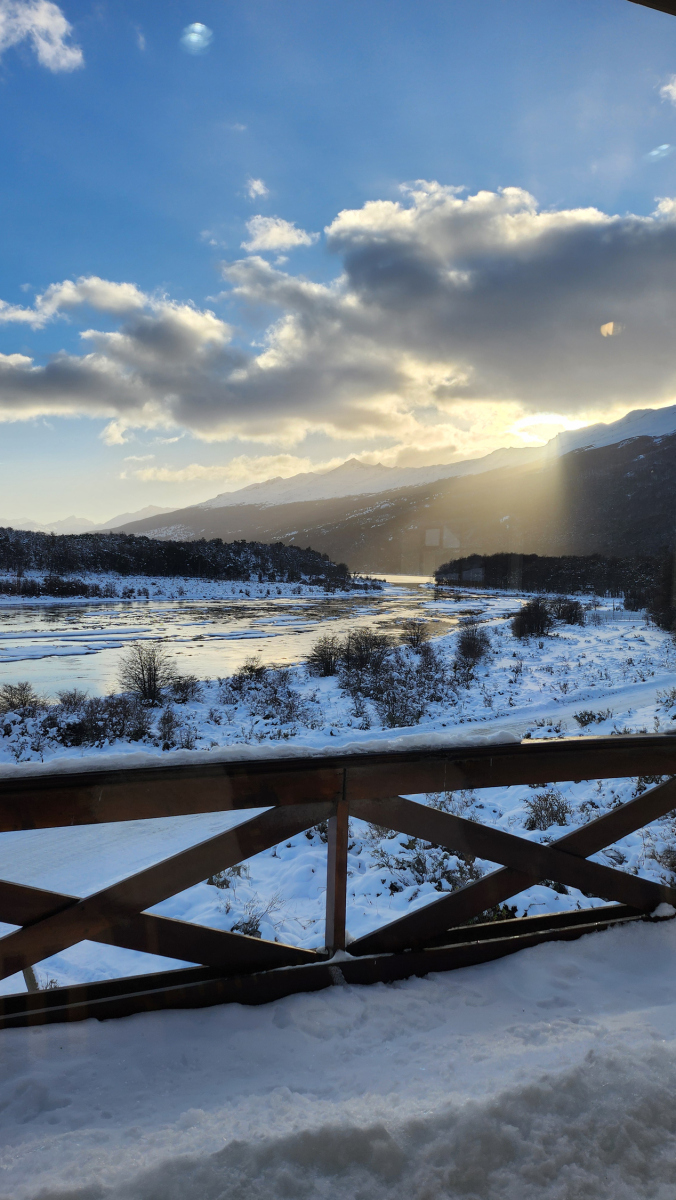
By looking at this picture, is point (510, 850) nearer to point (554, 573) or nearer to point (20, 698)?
point (20, 698)

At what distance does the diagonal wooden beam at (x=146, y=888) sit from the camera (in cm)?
135

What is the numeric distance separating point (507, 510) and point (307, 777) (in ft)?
20.3

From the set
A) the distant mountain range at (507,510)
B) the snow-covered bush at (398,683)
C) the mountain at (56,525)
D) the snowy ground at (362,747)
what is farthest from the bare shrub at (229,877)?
the distant mountain range at (507,510)

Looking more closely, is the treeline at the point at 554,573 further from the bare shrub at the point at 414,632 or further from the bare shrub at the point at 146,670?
the bare shrub at the point at 146,670

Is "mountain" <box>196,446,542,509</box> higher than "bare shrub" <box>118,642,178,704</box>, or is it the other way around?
"mountain" <box>196,446,542,509</box>

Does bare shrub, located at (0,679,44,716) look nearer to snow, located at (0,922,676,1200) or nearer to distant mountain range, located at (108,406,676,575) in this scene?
distant mountain range, located at (108,406,676,575)

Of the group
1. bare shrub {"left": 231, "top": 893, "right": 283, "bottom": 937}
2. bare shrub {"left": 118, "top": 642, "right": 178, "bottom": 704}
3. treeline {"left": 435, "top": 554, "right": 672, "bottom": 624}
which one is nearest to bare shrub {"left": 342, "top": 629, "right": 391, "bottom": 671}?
treeline {"left": 435, "top": 554, "right": 672, "bottom": 624}

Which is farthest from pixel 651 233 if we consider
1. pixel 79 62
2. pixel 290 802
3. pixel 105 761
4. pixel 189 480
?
pixel 105 761

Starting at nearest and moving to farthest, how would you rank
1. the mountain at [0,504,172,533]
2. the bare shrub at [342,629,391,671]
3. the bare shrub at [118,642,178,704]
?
the mountain at [0,504,172,533] < the bare shrub at [118,642,178,704] < the bare shrub at [342,629,391,671]

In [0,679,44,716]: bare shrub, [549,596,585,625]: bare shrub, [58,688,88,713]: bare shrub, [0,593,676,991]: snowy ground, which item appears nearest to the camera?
[0,593,676,991]: snowy ground

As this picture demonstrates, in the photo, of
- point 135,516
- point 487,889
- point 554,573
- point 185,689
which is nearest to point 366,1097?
point 487,889

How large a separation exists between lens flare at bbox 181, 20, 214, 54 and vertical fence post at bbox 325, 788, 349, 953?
3.07 meters

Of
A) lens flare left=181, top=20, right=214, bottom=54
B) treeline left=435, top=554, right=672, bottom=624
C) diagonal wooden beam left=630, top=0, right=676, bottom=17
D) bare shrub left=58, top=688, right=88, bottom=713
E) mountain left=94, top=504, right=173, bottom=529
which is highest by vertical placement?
lens flare left=181, top=20, right=214, bottom=54

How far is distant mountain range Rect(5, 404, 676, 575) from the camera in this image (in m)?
6.47
